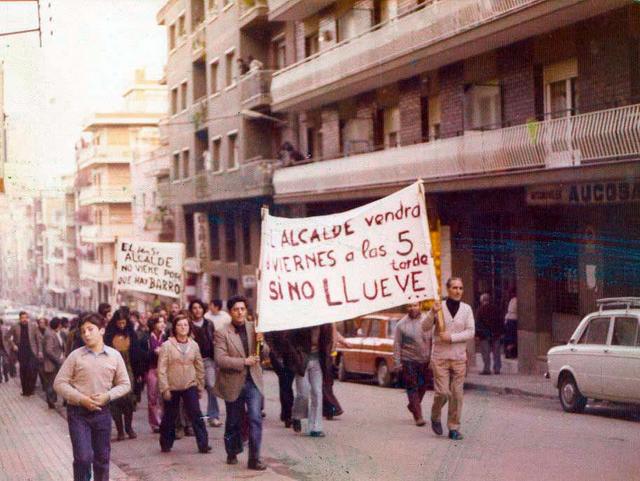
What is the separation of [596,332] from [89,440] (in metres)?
8.56

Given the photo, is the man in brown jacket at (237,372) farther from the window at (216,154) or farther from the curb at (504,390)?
the window at (216,154)

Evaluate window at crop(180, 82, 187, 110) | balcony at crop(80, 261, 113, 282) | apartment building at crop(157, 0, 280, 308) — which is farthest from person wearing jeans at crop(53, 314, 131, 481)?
balcony at crop(80, 261, 113, 282)

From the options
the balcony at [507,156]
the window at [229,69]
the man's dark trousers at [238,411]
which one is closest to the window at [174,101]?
the window at [229,69]

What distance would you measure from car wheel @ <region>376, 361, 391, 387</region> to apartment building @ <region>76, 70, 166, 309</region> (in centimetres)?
5056

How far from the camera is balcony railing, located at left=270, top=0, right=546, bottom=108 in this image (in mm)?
23938

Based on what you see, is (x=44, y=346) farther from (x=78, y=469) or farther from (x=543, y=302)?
(x=78, y=469)

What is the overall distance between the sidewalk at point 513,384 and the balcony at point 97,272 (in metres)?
51.6

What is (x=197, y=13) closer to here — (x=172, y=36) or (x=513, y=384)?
(x=172, y=36)

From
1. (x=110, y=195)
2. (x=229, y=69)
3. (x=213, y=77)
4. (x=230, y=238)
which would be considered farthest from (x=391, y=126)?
(x=110, y=195)

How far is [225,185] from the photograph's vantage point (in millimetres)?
41844

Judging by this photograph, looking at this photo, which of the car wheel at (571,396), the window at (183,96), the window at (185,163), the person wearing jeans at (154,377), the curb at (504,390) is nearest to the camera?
the person wearing jeans at (154,377)

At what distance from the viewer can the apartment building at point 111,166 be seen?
73.1 m

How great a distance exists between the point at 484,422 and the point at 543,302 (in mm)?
9866

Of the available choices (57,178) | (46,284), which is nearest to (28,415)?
(57,178)
